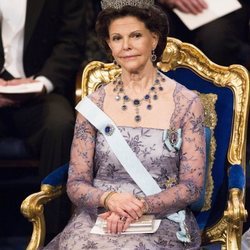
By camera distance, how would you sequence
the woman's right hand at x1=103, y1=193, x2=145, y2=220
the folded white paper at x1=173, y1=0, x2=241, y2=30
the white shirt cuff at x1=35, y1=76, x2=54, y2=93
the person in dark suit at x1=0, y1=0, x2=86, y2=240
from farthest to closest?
the white shirt cuff at x1=35, y1=76, x2=54, y2=93 → the person in dark suit at x1=0, y1=0, x2=86, y2=240 → the folded white paper at x1=173, y1=0, x2=241, y2=30 → the woman's right hand at x1=103, y1=193, x2=145, y2=220

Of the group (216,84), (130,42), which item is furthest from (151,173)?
(216,84)

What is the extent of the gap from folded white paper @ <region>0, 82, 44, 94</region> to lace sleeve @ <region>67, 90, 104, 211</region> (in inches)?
31.0

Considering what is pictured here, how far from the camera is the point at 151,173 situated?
2867mm

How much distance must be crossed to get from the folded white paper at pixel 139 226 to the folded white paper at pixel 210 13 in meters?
1.21

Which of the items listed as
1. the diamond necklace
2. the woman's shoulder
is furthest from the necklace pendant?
the woman's shoulder

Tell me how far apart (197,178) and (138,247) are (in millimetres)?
329

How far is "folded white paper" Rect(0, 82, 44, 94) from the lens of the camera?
144 inches

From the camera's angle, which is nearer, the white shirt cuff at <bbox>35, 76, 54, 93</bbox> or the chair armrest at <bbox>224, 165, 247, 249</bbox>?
the chair armrest at <bbox>224, 165, 247, 249</bbox>

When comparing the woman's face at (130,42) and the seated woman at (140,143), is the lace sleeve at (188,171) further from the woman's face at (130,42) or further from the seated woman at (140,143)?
the woman's face at (130,42)

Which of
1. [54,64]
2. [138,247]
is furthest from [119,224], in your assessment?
[54,64]

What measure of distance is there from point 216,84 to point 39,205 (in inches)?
34.2

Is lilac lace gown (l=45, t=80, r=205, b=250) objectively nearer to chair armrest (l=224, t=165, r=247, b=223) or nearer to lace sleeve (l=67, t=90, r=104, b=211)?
lace sleeve (l=67, t=90, r=104, b=211)

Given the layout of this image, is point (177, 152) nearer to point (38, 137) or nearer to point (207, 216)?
point (207, 216)

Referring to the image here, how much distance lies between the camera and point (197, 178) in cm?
281
